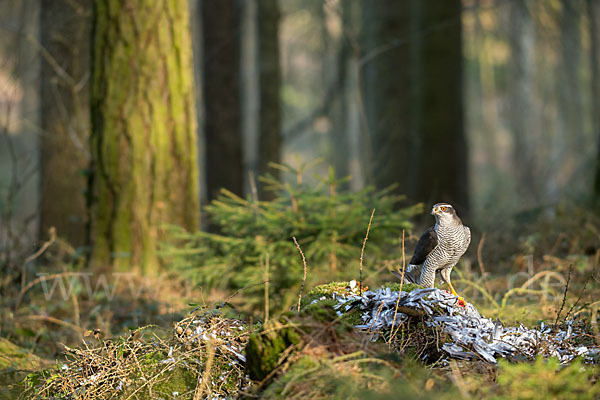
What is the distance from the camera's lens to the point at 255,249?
4.84m

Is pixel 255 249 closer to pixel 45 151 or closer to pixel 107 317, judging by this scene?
pixel 107 317

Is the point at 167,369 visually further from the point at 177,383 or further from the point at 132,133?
the point at 132,133

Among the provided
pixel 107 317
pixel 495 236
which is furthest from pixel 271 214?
pixel 495 236

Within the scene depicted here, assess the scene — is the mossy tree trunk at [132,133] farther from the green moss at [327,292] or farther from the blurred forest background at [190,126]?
the green moss at [327,292]

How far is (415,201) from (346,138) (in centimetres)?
1736

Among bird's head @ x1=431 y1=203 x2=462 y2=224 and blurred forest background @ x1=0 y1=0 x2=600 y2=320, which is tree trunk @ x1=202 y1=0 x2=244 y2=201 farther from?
bird's head @ x1=431 y1=203 x2=462 y2=224

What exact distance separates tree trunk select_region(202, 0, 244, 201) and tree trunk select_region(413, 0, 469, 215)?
3.07 metres

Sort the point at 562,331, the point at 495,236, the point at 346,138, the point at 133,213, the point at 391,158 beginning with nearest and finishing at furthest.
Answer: the point at 562,331 < the point at 133,213 < the point at 495,236 < the point at 391,158 < the point at 346,138

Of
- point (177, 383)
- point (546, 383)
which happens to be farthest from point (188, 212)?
point (546, 383)

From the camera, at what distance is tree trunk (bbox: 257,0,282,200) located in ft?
37.3

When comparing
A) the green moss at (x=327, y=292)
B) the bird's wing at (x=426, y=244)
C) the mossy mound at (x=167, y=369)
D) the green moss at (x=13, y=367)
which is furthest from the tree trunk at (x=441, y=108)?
the mossy mound at (x=167, y=369)

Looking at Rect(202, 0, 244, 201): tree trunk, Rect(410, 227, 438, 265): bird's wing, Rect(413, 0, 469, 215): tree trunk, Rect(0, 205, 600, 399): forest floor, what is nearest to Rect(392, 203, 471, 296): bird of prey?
Rect(410, 227, 438, 265): bird's wing

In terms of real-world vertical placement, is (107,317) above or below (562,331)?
below


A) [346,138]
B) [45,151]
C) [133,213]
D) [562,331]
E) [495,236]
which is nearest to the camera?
[562,331]
